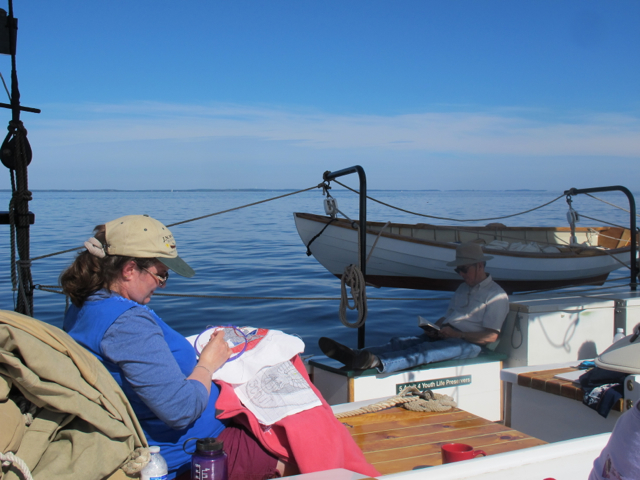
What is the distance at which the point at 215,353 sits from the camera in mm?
1993

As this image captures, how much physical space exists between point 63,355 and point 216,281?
975 centimetres

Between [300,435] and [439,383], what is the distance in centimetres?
206

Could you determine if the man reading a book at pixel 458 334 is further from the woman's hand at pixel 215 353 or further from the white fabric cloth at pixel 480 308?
the woman's hand at pixel 215 353

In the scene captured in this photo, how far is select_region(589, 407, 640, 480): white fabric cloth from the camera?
104 cm

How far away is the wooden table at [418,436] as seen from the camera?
2469mm

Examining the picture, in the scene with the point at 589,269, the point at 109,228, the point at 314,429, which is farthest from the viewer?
the point at 589,269

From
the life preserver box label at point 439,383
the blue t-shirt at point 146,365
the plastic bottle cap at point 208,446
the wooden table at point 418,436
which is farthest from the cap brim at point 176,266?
the life preserver box label at point 439,383

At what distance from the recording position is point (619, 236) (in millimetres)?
13445

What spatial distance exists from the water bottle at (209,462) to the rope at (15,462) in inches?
19.5

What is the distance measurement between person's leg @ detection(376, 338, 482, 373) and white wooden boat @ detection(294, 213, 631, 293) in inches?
180

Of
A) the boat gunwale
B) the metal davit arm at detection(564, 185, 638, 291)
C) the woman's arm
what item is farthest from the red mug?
the boat gunwale

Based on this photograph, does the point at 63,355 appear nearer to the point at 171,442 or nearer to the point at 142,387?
the point at 142,387

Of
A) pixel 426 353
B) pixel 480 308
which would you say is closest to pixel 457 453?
pixel 426 353

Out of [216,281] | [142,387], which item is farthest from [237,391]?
[216,281]
